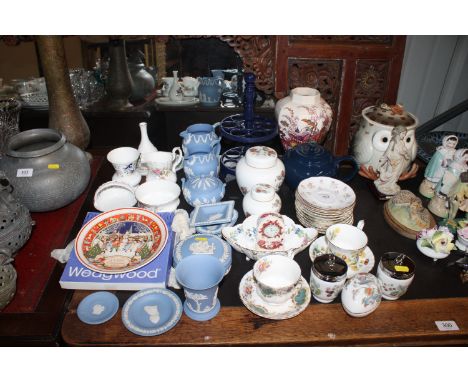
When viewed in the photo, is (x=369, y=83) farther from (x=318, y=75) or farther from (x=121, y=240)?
(x=121, y=240)

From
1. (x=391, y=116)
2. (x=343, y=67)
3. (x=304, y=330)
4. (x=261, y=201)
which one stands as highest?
(x=343, y=67)

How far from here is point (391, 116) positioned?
187 cm

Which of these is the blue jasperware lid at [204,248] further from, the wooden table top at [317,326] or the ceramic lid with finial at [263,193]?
the ceramic lid with finial at [263,193]

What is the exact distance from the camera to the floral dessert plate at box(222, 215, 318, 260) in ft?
4.76

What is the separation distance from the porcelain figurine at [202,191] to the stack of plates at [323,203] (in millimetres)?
372

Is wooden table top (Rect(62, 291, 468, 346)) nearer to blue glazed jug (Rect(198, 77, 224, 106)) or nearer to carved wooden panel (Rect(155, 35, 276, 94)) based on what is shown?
carved wooden panel (Rect(155, 35, 276, 94))

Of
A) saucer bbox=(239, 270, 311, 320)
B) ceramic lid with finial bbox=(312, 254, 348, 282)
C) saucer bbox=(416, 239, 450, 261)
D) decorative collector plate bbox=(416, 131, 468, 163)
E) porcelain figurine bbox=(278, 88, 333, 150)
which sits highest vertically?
porcelain figurine bbox=(278, 88, 333, 150)

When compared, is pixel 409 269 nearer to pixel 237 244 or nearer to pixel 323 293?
pixel 323 293

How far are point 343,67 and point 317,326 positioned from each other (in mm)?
1673

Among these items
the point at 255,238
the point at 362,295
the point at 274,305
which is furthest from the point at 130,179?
the point at 362,295

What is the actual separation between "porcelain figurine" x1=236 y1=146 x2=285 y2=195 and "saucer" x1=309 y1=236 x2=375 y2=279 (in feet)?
1.14

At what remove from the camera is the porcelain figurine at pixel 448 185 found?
1.66 meters

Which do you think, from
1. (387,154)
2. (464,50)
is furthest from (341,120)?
(464,50)

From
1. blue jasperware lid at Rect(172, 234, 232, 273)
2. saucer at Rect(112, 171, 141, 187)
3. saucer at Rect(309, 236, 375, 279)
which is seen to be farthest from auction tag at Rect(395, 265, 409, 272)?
saucer at Rect(112, 171, 141, 187)
